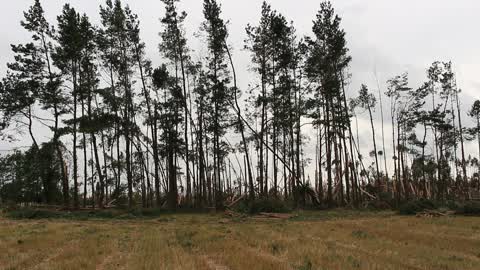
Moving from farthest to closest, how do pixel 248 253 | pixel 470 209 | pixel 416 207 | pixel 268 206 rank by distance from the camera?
1. pixel 268 206
2. pixel 416 207
3. pixel 470 209
4. pixel 248 253

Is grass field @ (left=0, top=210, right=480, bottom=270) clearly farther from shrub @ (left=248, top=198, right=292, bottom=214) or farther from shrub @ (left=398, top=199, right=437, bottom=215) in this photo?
shrub @ (left=248, top=198, right=292, bottom=214)

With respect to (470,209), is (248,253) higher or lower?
higher

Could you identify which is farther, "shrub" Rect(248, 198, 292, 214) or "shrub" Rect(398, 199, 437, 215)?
"shrub" Rect(248, 198, 292, 214)

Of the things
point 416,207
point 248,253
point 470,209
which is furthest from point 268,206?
point 248,253

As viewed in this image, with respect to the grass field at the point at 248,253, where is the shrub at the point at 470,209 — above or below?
below

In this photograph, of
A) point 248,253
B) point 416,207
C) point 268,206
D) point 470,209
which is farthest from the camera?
point 268,206

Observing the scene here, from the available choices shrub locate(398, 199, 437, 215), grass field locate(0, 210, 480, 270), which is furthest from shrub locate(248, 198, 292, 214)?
grass field locate(0, 210, 480, 270)

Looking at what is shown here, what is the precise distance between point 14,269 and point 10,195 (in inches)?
1806

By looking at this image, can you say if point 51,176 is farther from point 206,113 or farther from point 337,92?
point 337,92

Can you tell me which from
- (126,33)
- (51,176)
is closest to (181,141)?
(126,33)

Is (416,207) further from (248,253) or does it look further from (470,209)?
(248,253)

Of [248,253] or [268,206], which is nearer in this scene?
[248,253]

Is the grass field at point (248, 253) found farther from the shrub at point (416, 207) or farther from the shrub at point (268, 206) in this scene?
the shrub at point (268, 206)

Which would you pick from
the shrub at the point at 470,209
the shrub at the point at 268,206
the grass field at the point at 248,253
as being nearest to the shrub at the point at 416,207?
the shrub at the point at 470,209
